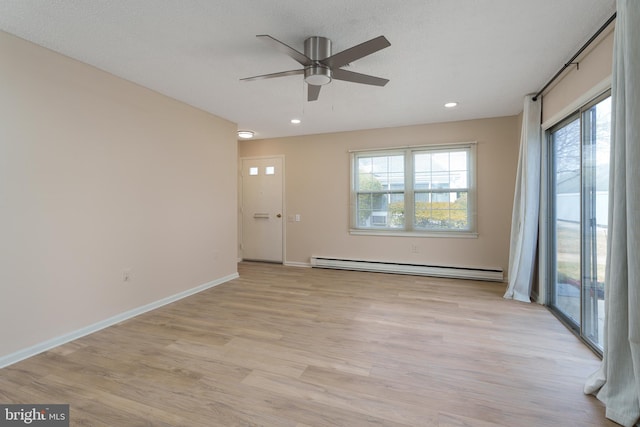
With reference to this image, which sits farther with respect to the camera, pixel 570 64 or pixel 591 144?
pixel 570 64

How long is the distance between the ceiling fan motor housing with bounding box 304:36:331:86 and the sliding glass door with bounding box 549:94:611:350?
2.14 m

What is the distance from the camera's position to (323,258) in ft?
17.5

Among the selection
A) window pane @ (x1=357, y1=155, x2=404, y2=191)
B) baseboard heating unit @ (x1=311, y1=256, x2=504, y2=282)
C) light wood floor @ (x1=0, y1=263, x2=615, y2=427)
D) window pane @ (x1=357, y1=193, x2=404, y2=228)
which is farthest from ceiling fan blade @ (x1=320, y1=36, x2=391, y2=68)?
baseboard heating unit @ (x1=311, y1=256, x2=504, y2=282)

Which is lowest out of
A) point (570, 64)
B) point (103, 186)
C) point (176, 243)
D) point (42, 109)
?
Result: point (176, 243)

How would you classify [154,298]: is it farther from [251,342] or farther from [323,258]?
[323,258]

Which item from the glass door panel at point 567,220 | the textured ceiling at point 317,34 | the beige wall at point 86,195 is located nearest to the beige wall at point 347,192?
the textured ceiling at point 317,34

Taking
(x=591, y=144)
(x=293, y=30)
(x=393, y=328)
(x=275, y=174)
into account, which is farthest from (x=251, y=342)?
(x=275, y=174)

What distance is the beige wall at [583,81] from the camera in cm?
210

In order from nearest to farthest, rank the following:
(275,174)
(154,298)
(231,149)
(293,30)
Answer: (293,30) < (154,298) < (231,149) < (275,174)

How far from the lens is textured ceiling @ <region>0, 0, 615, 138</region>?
1.94 meters

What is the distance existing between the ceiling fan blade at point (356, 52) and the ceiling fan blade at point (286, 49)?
143 millimetres

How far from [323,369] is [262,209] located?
4.15 m

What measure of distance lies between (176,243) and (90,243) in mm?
1009

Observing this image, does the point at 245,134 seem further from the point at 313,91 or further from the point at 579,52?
the point at 579,52
